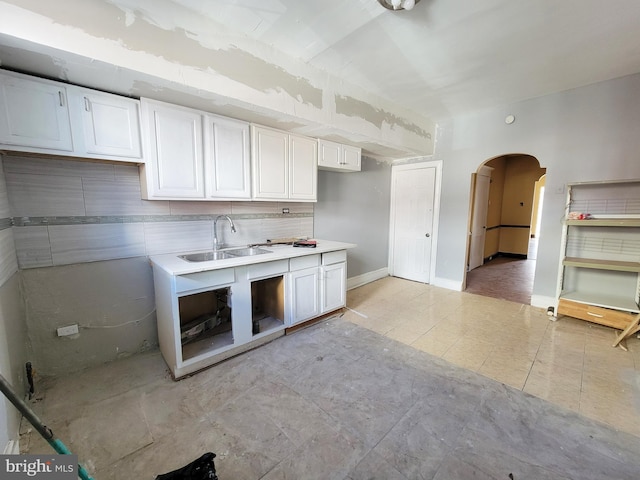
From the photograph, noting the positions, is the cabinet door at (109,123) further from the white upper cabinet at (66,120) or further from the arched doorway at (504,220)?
the arched doorway at (504,220)

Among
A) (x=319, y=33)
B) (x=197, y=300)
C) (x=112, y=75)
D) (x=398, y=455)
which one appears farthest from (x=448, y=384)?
(x=112, y=75)

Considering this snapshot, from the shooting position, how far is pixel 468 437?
1.56m

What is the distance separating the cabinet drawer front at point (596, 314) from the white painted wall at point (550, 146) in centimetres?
46

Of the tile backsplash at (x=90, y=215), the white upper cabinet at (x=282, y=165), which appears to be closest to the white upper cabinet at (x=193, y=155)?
the white upper cabinet at (x=282, y=165)

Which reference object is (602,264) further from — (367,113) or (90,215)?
(90,215)

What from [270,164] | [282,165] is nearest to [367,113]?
[282,165]

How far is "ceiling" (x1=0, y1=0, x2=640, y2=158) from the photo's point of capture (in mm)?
1509

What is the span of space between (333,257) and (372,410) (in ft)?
5.30

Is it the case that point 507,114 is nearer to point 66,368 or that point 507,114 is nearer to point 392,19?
point 392,19

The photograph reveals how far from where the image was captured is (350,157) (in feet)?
11.3

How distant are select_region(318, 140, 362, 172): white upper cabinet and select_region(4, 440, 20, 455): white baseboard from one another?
3.11m

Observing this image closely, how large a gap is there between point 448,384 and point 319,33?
291 cm

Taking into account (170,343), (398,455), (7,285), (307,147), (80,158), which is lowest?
(398,455)

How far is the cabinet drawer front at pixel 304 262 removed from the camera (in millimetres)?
2662
